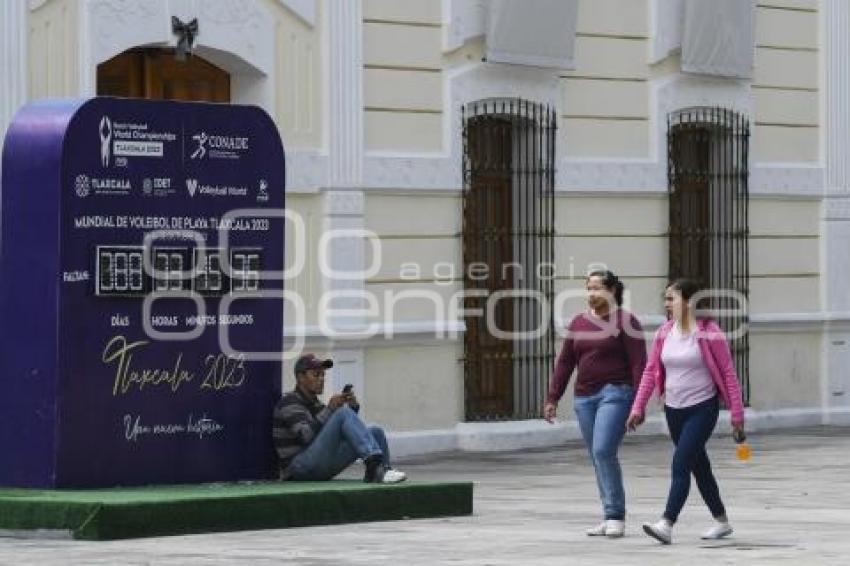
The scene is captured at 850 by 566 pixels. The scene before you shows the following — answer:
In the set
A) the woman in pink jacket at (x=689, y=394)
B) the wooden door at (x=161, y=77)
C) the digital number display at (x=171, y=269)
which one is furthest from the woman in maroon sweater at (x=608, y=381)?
the wooden door at (x=161, y=77)

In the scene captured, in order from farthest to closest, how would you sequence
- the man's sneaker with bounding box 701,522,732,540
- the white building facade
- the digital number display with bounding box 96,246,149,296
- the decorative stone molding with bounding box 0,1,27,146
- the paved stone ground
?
the white building facade
the decorative stone molding with bounding box 0,1,27,146
the digital number display with bounding box 96,246,149,296
the man's sneaker with bounding box 701,522,732,540
the paved stone ground

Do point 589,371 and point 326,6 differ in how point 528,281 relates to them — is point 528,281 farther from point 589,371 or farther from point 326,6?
point 589,371

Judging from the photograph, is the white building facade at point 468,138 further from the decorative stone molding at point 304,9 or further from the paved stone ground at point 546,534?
the paved stone ground at point 546,534

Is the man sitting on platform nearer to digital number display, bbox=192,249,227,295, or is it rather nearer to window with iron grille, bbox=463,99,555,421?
digital number display, bbox=192,249,227,295

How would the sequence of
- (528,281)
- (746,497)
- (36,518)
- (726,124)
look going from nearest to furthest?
(36,518)
(746,497)
(528,281)
(726,124)

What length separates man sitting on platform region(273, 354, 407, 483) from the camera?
19234 millimetres

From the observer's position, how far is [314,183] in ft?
83.3

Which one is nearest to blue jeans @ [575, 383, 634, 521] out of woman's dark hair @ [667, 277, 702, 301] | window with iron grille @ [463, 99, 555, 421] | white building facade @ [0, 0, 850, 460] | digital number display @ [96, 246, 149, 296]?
woman's dark hair @ [667, 277, 702, 301]

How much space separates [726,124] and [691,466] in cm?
1305

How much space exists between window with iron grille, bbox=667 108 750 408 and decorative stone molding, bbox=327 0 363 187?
5.37 meters

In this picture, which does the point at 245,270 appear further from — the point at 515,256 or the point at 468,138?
the point at 515,256

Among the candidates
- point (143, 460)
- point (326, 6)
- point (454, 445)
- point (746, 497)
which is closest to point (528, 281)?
point (454, 445)

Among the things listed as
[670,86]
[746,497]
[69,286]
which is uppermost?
[670,86]

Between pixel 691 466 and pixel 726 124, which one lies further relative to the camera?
pixel 726 124
